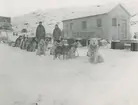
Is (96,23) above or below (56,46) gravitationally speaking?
above

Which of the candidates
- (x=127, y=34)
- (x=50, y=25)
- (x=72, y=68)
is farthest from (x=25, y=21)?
(x=127, y=34)

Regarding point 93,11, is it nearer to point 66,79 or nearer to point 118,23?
point 118,23

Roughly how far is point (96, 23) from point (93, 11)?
9 cm

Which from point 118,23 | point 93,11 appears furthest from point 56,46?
point 118,23

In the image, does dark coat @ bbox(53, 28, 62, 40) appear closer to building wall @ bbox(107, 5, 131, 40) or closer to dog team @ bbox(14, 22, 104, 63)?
dog team @ bbox(14, 22, 104, 63)

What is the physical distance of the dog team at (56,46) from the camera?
1445 millimetres

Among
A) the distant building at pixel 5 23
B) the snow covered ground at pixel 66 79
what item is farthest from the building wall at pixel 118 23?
the distant building at pixel 5 23

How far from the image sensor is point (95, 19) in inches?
59.3

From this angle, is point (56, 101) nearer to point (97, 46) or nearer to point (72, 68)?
point (72, 68)

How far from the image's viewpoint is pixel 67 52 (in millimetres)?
1486

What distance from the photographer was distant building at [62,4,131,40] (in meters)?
1.50

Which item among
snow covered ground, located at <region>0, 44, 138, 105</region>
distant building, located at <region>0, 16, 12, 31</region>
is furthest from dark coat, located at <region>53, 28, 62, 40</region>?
distant building, located at <region>0, 16, 12, 31</region>

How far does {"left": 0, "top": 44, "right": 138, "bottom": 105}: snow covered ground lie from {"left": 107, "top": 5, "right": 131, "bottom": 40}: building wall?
0.33 ft

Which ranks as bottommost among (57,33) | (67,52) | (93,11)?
(67,52)
